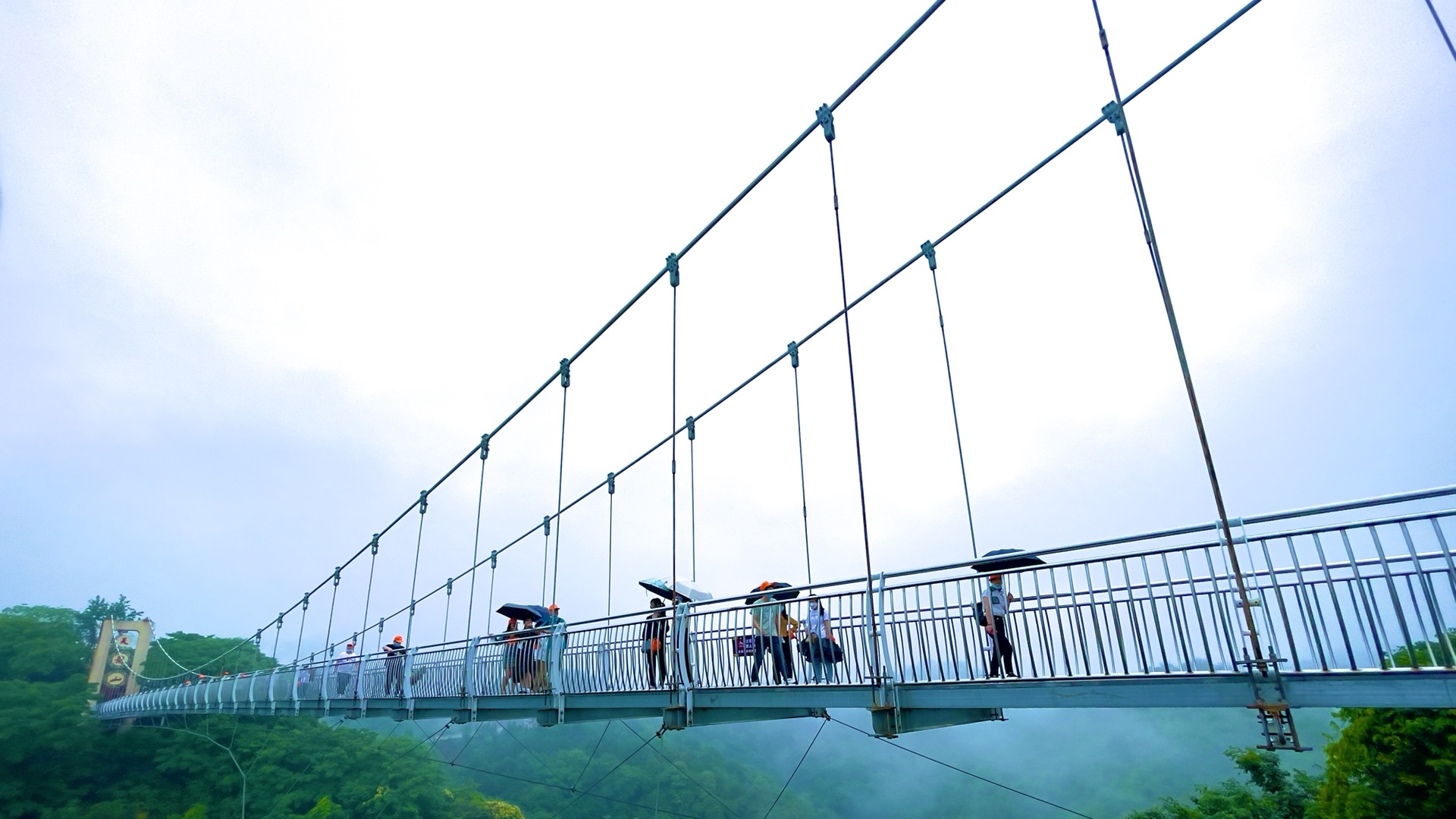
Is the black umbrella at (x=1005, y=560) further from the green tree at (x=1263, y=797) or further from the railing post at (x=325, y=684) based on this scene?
the green tree at (x=1263, y=797)

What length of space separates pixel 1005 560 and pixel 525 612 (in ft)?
32.5

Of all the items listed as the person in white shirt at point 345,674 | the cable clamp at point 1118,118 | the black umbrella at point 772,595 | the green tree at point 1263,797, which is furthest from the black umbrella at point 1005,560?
the green tree at point 1263,797

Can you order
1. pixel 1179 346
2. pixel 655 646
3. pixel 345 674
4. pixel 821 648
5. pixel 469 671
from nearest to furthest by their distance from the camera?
pixel 1179 346 < pixel 821 648 < pixel 655 646 < pixel 469 671 < pixel 345 674

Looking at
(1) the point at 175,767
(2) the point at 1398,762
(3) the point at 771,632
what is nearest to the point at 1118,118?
(3) the point at 771,632

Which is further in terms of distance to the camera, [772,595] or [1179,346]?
[772,595]

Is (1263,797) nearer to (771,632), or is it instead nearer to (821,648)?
(771,632)

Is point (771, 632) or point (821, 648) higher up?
point (771, 632)

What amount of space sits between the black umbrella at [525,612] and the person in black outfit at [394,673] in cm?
312

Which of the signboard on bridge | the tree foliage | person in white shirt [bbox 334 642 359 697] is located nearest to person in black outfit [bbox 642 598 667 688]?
person in white shirt [bbox 334 642 359 697]

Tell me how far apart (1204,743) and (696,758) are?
179 feet

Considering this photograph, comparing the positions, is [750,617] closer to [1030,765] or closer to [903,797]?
[903,797]

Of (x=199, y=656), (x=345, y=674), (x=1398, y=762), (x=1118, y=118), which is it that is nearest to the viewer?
(x=1118, y=118)

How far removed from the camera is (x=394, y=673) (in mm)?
16797

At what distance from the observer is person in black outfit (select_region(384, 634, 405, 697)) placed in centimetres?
1639
